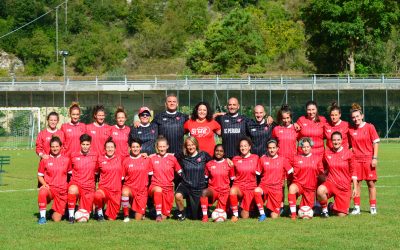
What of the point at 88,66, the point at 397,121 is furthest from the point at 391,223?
the point at 88,66

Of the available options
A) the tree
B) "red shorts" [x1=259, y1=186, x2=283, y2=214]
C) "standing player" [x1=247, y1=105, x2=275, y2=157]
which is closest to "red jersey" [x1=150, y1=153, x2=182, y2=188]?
"standing player" [x1=247, y1=105, x2=275, y2=157]

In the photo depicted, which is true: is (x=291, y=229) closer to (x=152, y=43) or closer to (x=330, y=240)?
(x=330, y=240)

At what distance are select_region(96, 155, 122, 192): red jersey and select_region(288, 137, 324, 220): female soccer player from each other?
2.63 meters

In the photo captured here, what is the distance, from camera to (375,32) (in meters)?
63.7

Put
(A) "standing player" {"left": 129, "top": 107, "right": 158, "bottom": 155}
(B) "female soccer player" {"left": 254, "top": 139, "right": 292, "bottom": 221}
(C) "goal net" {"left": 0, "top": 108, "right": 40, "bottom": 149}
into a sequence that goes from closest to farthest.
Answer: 1. (B) "female soccer player" {"left": 254, "top": 139, "right": 292, "bottom": 221}
2. (A) "standing player" {"left": 129, "top": 107, "right": 158, "bottom": 155}
3. (C) "goal net" {"left": 0, "top": 108, "right": 40, "bottom": 149}

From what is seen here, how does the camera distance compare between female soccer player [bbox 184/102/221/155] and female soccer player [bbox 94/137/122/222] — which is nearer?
female soccer player [bbox 94/137/122/222]

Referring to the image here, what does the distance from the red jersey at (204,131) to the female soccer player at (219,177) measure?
37 centimetres

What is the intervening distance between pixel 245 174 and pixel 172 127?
4.62 feet

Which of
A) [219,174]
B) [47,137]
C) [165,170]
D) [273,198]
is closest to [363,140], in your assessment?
[273,198]

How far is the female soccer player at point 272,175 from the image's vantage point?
13492 mm

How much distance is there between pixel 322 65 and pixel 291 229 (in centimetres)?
5543

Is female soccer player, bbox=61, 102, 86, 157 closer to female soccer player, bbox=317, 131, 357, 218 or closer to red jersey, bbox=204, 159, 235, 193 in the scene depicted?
red jersey, bbox=204, 159, 235, 193

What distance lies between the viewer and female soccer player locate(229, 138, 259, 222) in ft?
43.9

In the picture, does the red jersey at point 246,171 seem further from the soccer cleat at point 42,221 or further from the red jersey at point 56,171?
the soccer cleat at point 42,221
